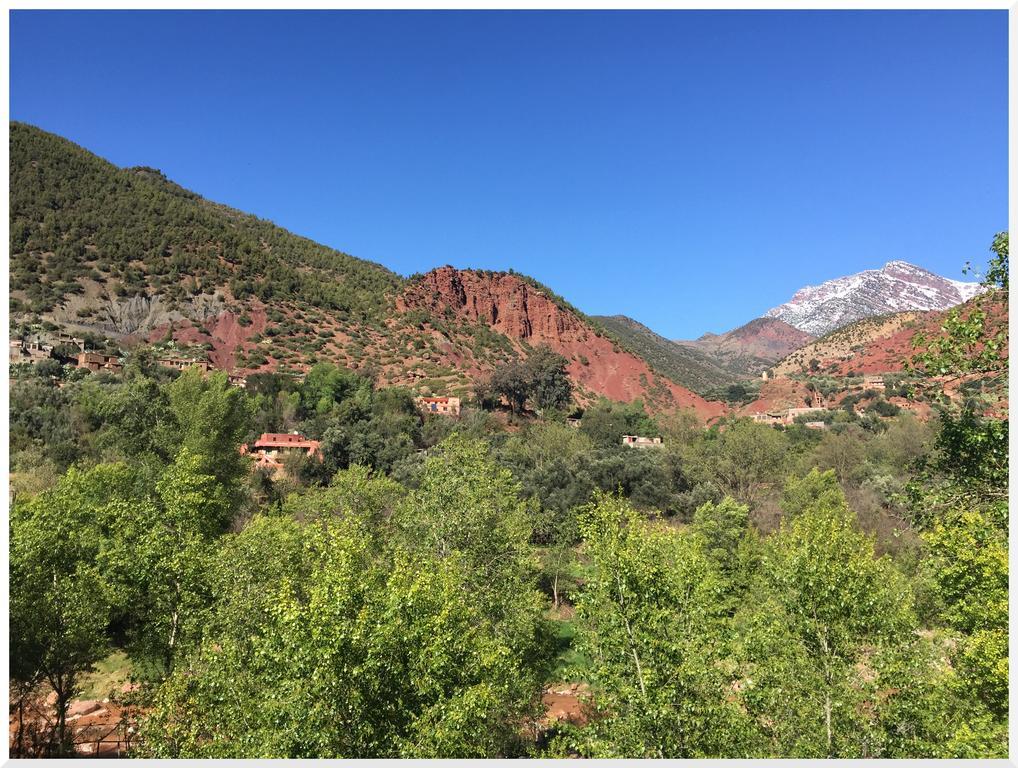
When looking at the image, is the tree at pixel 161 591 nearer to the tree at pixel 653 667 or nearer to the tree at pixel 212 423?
the tree at pixel 653 667

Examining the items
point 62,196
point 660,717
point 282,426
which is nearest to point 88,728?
point 660,717

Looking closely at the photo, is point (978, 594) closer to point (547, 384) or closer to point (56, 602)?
point (56, 602)

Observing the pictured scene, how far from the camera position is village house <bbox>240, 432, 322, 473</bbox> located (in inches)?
1665

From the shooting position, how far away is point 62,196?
80.8 metres

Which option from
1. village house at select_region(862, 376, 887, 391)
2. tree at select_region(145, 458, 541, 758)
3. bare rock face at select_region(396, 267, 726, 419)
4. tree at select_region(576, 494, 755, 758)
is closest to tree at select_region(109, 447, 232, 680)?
tree at select_region(145, 458, 541, 758)

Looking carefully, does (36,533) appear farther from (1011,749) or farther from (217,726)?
(1011,749)

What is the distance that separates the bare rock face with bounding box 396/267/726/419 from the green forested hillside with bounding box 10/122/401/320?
8.78 metres

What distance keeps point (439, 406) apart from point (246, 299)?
3707 cm

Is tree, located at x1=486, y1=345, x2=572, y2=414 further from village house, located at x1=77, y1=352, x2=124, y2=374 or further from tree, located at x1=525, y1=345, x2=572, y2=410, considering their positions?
village house, located at x1=77, y1=352, x2=124, y2=374

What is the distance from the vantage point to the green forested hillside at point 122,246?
71.2m

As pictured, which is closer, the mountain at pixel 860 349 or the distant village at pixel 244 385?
the distant village at pixel 244 385

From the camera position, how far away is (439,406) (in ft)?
195

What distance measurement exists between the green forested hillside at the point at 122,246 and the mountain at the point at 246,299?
23 cm

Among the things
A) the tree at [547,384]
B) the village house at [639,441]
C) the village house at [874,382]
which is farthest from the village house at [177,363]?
the village house at [874,382]
